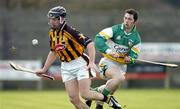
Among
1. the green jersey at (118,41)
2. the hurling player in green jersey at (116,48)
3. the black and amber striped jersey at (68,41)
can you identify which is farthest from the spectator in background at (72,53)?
the green jersey at (118,41)

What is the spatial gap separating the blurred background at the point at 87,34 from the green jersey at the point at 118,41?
1325 cm

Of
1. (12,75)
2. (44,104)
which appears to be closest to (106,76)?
(44,104)

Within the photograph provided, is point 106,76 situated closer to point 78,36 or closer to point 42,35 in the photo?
point 78,36

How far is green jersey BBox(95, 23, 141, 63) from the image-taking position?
15.1m

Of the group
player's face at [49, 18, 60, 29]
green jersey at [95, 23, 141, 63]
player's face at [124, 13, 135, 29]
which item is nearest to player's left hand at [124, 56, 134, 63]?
green jersey at [95, 23, 141, 63]

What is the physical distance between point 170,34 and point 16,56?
257 inches

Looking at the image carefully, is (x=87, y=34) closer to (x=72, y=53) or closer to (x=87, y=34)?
(x=87, y=34)

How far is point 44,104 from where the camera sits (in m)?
19.6

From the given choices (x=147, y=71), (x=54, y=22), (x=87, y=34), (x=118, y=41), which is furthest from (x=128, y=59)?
(x=87, y=34)

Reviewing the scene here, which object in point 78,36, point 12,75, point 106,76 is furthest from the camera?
point 12,75

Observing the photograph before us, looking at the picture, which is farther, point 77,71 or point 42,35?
point 42,35

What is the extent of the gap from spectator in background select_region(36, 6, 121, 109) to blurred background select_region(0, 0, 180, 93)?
1483cm

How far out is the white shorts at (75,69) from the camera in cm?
1345

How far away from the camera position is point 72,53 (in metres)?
13.5
